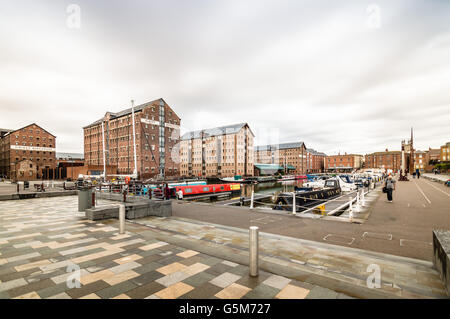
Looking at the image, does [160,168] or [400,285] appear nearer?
[400,285]

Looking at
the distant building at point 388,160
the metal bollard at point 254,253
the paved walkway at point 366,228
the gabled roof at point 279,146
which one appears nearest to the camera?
the metal bollard at point 254,253

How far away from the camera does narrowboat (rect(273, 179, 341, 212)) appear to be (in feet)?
54.3

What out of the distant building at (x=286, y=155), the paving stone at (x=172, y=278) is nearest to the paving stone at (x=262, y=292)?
the paving stone at (x=172, y=278)

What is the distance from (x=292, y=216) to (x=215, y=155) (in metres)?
75.6

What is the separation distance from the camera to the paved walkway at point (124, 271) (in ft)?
12.3

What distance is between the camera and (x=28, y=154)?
237 feet

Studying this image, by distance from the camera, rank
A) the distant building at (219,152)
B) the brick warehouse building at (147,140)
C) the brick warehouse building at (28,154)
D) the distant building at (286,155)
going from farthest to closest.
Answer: the distant building at (286,155)
the distant building at (219,152)
the brick warehouse building at (28,154)
the brick warehouse building at (147,140)

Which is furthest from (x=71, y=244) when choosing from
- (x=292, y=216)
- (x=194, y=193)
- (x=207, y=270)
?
(x=194, y=193)

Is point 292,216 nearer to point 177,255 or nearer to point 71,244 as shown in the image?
point 177,255

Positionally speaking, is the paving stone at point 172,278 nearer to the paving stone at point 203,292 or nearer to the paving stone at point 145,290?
the paving stone at point 145,290

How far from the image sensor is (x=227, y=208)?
1387 cm

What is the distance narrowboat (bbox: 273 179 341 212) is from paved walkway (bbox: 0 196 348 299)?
809 centimetres

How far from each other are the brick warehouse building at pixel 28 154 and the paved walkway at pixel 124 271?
7736 cm

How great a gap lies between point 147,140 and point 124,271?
192 feet
